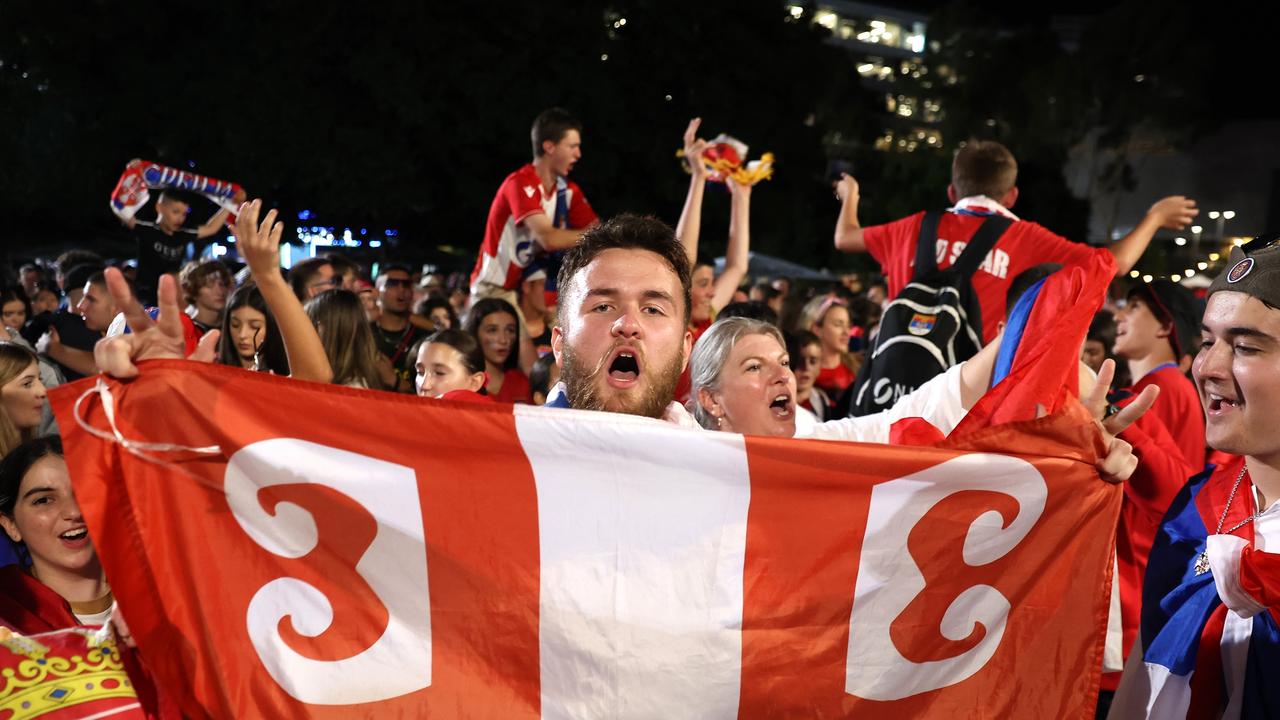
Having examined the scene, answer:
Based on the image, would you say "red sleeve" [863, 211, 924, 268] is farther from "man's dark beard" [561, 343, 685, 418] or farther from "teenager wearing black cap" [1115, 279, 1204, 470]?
"man's dark beard" [561, 343, 685, 418]

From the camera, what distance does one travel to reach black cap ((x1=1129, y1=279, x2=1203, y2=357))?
19.1 ft

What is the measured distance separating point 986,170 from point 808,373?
1718 millimetres

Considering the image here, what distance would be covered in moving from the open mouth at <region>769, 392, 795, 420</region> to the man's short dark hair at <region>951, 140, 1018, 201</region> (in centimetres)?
259

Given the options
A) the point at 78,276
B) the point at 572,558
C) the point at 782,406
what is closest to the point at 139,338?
the point at 572,558

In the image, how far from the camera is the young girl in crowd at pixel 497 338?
7.13 metres

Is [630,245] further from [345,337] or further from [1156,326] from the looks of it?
[1156,326]

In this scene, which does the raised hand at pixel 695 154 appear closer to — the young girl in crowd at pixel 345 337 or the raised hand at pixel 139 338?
the young girl in crowd at pixel 345 337

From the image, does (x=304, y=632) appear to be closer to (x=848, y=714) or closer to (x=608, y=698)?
(x=608, y=698)

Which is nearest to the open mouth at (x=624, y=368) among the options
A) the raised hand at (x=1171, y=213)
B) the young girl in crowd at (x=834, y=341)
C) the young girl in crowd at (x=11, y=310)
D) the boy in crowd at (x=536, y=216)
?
the raised hand at (x=1171, y=213)

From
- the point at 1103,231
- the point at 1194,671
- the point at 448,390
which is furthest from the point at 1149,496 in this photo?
the point at 1103,231

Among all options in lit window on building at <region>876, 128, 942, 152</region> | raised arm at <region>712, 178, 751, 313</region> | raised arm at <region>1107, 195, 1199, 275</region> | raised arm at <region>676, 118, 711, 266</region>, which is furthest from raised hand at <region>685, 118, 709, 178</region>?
lit window on building at <region>876, 128, 942, 152</region>

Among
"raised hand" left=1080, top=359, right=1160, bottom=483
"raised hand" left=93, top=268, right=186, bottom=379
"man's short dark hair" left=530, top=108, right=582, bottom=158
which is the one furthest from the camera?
"man's short dark hair" left=530, top=108, right=582, bottom=158

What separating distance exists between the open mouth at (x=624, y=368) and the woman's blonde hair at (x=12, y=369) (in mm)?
3016

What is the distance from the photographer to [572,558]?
276 centimetres
